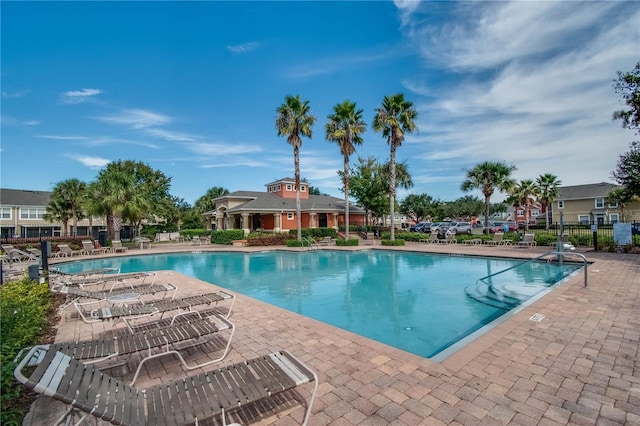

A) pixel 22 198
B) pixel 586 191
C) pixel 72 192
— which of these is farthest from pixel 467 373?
pixel 22 198

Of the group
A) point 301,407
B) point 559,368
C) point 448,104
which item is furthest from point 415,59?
point 301,407

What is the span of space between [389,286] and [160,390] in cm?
991

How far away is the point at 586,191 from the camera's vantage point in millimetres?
42000

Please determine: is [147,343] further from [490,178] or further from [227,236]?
[490,178]

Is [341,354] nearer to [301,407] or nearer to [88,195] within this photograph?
[301,407]

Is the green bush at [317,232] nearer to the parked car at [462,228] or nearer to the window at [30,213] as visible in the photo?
the parked car at [462,228]

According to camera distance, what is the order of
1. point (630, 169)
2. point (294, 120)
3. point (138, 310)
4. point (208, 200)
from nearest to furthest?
1. point (138, 310)
2. point (630, 169)
3. point (294, 120)
4. point (208, 200)

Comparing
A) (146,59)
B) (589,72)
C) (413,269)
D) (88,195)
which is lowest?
(413,269)

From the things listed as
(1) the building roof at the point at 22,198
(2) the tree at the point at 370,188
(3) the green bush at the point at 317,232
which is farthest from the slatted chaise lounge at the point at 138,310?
(1) the building roof at the point at 22,198

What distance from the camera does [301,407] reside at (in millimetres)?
3273

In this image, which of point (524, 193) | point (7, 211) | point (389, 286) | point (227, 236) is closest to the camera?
point (389, 286)

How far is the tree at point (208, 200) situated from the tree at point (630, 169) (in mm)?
50389

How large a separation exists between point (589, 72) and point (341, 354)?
53.2ft

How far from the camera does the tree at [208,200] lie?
182 feet
